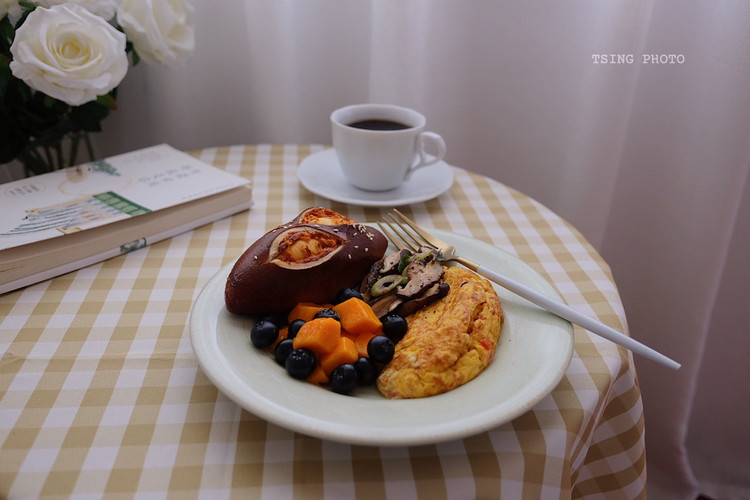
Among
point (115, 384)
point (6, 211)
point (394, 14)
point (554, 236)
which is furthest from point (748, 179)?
point (6, 211)

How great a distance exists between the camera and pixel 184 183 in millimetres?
1108

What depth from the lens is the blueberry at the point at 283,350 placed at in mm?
667

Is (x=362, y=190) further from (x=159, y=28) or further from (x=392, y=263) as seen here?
(x=159, y=28)

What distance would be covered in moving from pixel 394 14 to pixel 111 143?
84cm

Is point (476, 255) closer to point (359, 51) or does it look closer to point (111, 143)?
point (359, 51)

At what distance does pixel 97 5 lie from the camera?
1136 millimetres

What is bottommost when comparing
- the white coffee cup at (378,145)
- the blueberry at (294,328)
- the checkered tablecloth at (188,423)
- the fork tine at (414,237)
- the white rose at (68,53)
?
the checkered tablecloth at (188,423)

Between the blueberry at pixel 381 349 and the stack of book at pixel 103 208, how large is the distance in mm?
517

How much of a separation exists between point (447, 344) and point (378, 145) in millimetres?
564

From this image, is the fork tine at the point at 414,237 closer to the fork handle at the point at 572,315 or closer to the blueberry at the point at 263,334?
the fork handle at the point at 572,315

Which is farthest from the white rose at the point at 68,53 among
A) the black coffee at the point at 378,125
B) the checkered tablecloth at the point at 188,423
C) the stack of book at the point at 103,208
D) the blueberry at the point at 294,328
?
the blueberry at the point at 294,328

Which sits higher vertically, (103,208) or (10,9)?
(10,9)

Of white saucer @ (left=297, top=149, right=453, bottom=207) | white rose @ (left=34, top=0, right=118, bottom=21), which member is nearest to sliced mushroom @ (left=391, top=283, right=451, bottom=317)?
white saucer @ (left=297, top=149, right=453, bottom=207)

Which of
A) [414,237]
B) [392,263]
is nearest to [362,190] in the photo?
[414,237]
